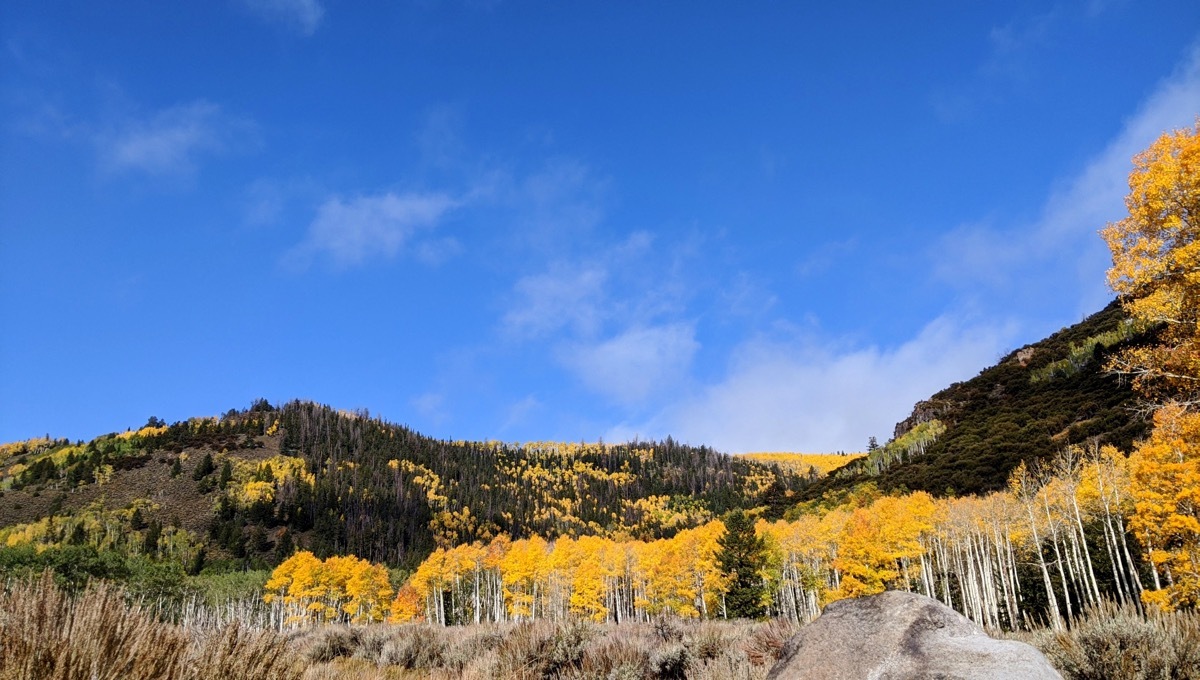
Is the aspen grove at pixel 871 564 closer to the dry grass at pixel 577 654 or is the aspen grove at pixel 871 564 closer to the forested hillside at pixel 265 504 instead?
the dry grass at pixel 577 654

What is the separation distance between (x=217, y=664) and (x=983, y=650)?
5.96 meters

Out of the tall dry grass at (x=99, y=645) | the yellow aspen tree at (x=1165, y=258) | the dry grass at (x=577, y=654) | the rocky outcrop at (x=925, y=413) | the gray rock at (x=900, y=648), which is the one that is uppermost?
the rocky outcrop at (x=925, y=413)

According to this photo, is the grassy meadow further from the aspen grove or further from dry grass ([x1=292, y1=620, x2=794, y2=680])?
the aspen grove

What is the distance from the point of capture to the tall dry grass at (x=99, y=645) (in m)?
3.70

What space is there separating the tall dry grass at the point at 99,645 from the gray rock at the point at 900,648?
5.00 meters

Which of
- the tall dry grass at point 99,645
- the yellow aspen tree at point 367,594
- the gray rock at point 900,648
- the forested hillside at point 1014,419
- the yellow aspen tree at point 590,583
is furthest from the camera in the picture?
the yellow aspen tree at point 367,594

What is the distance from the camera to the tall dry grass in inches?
146

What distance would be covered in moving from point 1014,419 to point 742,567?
6522 cm

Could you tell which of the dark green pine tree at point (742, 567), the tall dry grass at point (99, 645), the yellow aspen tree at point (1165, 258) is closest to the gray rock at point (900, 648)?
the tall dry grass at point (99, 645)

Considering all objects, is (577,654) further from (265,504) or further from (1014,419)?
(265,504)

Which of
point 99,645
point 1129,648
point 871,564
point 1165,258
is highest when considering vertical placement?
point 1165,258

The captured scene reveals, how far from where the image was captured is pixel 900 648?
5.46m

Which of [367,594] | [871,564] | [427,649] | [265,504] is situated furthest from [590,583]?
[265,504]

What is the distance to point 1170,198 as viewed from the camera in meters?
15.7
